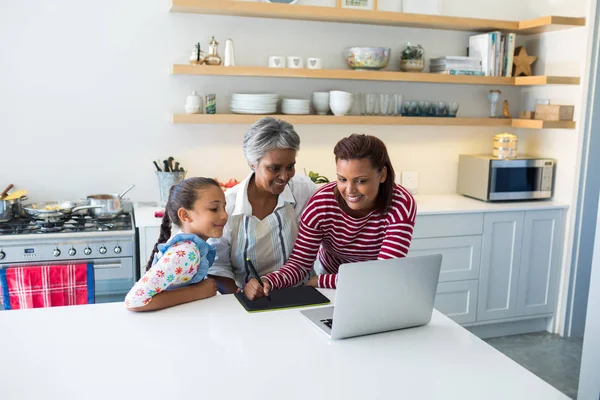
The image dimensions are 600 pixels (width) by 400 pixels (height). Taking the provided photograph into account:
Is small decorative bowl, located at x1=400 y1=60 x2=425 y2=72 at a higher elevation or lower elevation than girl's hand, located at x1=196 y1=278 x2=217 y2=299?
higher

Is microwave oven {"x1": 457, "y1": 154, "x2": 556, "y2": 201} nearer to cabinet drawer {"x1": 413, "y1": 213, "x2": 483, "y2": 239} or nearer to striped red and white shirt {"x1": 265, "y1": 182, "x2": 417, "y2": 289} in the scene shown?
cabinet drawer {"x1": 413, "y1": 213, "x2": 483, "y2": 239}

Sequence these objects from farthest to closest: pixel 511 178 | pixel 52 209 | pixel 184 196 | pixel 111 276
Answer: pixel 511 178
pixel 52 209
pixel 111 276
pixel 184 196

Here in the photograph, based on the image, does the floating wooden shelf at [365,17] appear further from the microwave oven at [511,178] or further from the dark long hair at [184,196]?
the dark long hair at [184,196]

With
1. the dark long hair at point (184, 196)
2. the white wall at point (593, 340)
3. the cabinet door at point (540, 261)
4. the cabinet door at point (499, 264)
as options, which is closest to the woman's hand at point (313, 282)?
the dark long hair at point (184, 196)

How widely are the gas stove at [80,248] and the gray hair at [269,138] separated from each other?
1109mm

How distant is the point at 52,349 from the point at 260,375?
1.85ft

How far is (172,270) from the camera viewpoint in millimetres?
1825

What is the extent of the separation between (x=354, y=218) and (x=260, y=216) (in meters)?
0.40

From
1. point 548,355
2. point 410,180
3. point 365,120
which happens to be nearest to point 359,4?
point 365,120

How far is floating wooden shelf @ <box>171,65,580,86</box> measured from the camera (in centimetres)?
335

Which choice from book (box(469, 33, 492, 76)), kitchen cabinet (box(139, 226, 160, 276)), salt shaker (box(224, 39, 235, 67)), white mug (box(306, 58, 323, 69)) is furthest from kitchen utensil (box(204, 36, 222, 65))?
book (box(469, 33, 492, 76))

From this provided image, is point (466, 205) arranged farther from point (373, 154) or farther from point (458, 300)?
→ point (373, 154)

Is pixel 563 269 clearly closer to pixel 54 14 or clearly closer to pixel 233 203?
pixel 233 203

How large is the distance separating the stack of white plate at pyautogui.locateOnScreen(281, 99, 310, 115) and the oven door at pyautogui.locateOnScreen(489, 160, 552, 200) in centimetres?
125
